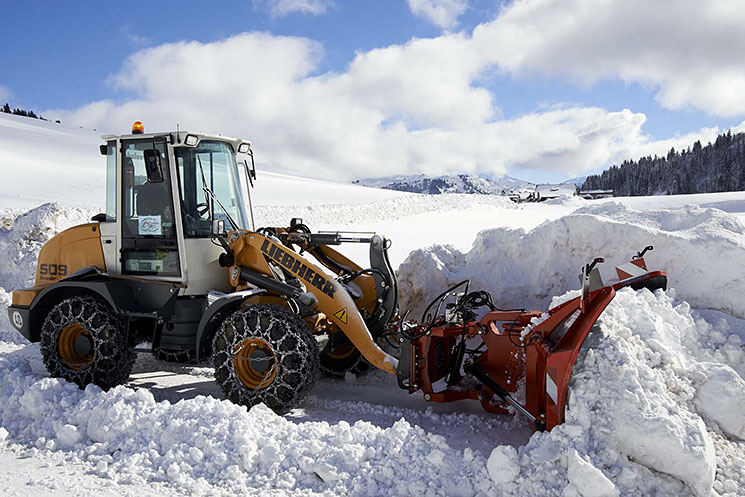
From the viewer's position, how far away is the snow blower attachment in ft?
12.9

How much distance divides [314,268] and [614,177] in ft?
340

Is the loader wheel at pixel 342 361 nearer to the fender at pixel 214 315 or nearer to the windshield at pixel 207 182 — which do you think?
the fender at pixel 214 315

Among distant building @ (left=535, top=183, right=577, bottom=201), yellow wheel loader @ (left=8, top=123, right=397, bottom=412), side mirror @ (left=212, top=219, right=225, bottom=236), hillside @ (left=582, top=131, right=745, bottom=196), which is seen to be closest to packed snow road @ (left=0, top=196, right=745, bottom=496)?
yellow wheel loader @ (left=8, top=123, right=397, bottom=412)

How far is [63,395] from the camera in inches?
197

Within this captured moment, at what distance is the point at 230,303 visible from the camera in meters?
5.29

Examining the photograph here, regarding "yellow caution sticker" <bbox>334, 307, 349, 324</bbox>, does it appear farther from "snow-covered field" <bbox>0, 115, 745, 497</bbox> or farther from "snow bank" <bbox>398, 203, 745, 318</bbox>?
"snow bank" <bbox>398, 203, 745, 318</bbox>

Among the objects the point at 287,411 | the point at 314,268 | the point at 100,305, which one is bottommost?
the point at 287,411

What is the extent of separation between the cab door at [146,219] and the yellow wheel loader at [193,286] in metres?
0.01

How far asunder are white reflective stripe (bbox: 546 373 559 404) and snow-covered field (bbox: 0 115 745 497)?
5.7 inches

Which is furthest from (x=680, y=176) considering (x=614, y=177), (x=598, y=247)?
(x=598, y=247)

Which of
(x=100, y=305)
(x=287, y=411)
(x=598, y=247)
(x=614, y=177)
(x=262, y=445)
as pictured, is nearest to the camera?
(x=262, y=445)

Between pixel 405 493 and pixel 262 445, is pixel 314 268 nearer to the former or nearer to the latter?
pixel 262 445

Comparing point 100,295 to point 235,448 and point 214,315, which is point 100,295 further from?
point 235,448

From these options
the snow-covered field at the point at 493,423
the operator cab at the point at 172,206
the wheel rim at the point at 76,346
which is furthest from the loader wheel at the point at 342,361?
the wheel rim at the point at 76,346
